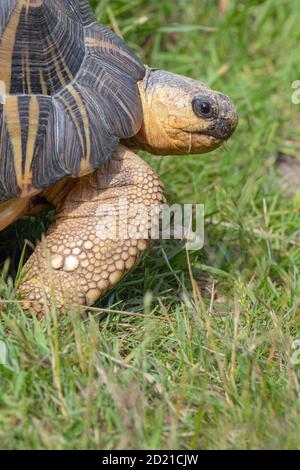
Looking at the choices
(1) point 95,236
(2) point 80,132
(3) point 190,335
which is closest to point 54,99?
(2) point 80,132

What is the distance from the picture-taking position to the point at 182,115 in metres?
3.31

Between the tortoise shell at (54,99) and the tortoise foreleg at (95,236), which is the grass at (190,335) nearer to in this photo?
the tortoise foreleg at (95,236)

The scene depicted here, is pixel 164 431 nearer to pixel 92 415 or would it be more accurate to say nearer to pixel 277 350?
pixel 92 415

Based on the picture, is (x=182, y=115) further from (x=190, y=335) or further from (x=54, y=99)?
(x=190, y=335)

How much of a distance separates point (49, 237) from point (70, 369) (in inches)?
26.9

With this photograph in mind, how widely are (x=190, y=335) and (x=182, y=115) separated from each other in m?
0.93

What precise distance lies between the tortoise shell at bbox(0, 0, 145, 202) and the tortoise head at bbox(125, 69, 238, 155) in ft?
0.33

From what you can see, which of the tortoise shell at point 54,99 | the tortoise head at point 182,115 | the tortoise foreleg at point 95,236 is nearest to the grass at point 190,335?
the tortoise foreleg at point 95,236

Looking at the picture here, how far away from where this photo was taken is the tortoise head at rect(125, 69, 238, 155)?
10.9ft

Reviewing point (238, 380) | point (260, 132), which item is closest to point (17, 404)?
point (238, 380)

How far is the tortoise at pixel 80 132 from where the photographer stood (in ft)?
9.68

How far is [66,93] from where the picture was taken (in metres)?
3.04

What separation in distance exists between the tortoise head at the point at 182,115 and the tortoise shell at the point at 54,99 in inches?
4.0

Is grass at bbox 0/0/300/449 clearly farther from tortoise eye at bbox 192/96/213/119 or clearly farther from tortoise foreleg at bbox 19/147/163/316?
tortoise eye at bbox 192/96/213/119
